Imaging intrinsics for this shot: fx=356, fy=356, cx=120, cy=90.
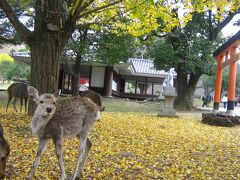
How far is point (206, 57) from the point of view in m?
19.9

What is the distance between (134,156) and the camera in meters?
6.21

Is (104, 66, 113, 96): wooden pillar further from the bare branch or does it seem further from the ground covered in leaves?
the bare branch

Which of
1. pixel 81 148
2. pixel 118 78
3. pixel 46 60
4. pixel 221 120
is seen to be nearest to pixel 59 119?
pixel 81 148

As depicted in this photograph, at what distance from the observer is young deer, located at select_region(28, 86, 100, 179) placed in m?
3.89

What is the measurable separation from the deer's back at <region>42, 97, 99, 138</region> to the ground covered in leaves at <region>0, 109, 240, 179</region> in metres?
0.82

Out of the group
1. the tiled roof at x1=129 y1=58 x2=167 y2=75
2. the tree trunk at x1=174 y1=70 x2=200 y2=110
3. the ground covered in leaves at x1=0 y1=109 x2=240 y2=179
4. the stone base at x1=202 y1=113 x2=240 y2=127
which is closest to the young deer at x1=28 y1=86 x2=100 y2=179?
the ground covered in leaves at x1=0 y1=109 x2=240 y2=179

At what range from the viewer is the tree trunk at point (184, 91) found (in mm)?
21047

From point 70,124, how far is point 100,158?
181 centimetres

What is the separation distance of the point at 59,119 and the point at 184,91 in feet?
58.2

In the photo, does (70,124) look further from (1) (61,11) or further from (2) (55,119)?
(1) (61,11)

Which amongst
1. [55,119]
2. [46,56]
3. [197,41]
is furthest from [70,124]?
[197,41]

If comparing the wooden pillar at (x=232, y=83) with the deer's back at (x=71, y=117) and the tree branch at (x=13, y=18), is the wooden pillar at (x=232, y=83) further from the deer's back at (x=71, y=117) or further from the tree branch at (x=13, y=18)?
the deer's back at (x=71, y=117)

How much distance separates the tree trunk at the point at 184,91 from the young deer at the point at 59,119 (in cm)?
1702

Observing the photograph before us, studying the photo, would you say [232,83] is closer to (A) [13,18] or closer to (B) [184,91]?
(B) [184,91]
